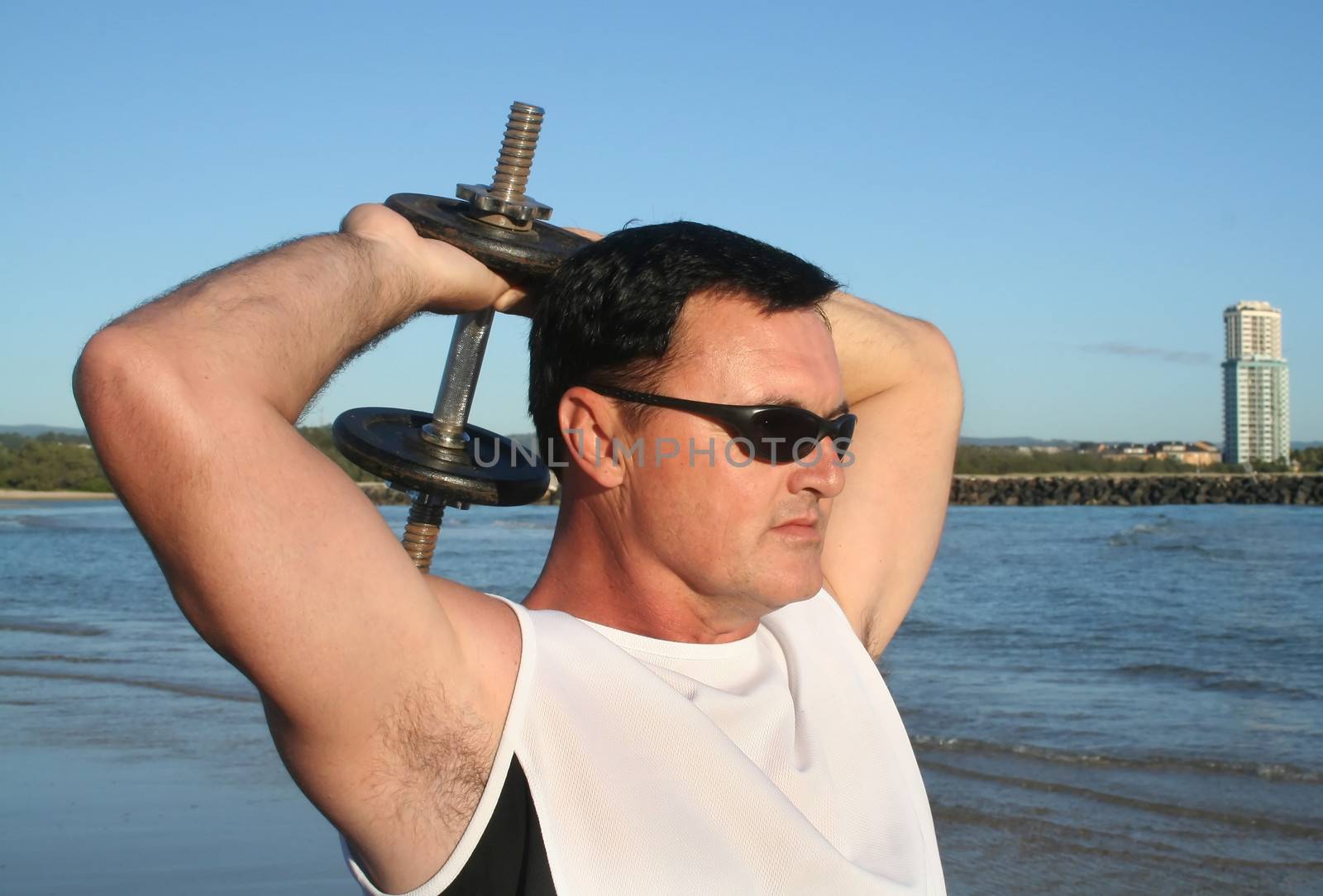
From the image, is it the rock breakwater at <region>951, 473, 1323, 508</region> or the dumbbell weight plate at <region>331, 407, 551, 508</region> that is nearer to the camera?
the dumbbell weight plate at <region>331, 407, 551, 508</region>

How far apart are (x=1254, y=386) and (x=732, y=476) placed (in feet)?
425

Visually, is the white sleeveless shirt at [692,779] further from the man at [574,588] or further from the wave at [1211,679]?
the wave at [1211,679]

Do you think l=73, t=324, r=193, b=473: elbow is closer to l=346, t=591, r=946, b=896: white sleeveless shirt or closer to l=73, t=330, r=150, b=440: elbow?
l=73, t=330, r=150, b=440: elbow

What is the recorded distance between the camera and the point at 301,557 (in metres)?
1.40

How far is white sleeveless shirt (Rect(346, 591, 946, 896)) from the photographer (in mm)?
1552

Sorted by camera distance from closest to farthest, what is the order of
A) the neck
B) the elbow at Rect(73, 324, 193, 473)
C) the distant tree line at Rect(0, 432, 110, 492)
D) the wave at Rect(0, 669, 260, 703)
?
the elbow at Rect(73, 324, 193, 473)
the neck
the wave at Rect(0, 669, 260, 703)
the distant tree line at Rect(0, 432, 110, 492)

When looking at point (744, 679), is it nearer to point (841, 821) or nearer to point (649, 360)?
point (841, 821)

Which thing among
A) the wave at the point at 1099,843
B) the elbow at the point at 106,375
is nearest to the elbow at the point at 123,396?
the elbow at the point at 106,375

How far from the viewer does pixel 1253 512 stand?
4091 cm

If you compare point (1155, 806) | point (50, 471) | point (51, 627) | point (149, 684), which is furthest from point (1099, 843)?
point (50, 471)

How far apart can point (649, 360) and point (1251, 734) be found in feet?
23.9

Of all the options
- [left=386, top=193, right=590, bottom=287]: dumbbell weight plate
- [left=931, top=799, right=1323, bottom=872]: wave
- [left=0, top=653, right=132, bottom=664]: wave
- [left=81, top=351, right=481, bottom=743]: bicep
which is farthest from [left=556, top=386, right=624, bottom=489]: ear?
[left=0, top=653, right=132, bottom=664]: wave

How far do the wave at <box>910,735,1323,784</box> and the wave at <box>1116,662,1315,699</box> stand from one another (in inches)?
96.9

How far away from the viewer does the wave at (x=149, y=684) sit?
8.85m
